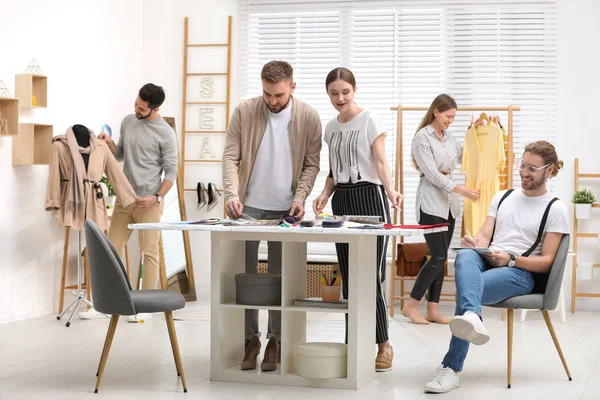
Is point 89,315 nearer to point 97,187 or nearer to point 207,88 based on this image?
point 97,187

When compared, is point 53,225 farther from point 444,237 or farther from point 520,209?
point 520,209

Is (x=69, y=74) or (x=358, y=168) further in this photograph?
(x=69, y=74)

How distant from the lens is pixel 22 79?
569 cm

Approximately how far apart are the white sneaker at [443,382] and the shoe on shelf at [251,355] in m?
0.85

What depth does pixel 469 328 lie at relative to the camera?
3473 mm

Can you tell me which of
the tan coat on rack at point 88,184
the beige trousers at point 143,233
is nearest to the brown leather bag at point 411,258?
the beige trousers at point 143,233

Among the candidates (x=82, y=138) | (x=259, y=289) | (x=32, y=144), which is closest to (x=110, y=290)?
(x=259, y=289)

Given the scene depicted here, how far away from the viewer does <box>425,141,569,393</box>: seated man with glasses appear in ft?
12.3

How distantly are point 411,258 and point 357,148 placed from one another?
2.59 meters

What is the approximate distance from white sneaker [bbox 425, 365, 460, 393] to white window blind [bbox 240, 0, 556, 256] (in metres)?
3.39

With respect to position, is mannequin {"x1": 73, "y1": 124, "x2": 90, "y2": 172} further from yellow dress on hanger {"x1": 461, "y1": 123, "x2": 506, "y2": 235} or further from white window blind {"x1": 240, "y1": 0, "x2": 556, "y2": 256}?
yellow dress on hanger {"x1": 461, "y1": 123, "x2": 506, "y2": 235}

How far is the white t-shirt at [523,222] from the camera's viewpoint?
3.97 metres

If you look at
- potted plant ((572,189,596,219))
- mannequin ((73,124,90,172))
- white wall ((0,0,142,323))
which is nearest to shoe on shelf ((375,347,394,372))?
mannequin ((73,124,90,172))

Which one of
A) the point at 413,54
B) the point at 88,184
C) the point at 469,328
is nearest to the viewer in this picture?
the point at 469,328
